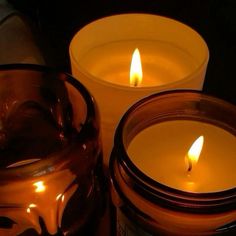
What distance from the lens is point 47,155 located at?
13.5 inches

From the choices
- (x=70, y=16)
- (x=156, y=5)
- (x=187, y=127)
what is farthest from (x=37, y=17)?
(x=187, y=127)

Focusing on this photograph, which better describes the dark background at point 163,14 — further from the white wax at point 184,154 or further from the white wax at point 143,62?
the white wax at point 184,154

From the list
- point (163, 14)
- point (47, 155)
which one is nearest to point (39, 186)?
point (47, 155)

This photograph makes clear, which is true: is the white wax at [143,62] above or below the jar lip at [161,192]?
below

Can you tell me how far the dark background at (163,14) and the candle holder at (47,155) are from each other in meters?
0.21

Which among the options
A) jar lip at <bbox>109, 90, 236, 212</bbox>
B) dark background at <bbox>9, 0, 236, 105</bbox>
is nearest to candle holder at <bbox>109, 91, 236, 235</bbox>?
jar lip at <bbox>109, 90, 236, 212</bbox>

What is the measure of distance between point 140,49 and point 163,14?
10 cm

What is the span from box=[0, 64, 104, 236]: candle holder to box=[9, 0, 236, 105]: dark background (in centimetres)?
21

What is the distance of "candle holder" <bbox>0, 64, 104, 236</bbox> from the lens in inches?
13.2

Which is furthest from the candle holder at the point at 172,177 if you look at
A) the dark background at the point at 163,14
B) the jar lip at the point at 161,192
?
the dark background at the point at 163,14

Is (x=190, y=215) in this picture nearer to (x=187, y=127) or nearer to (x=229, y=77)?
(x=187, y=127)

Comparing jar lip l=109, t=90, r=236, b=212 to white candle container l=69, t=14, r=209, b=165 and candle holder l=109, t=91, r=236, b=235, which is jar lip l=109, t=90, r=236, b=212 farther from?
white candle container l=69, t=14, r=209, b=165

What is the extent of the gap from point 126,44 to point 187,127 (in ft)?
0.43

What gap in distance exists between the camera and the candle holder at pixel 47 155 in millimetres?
336
